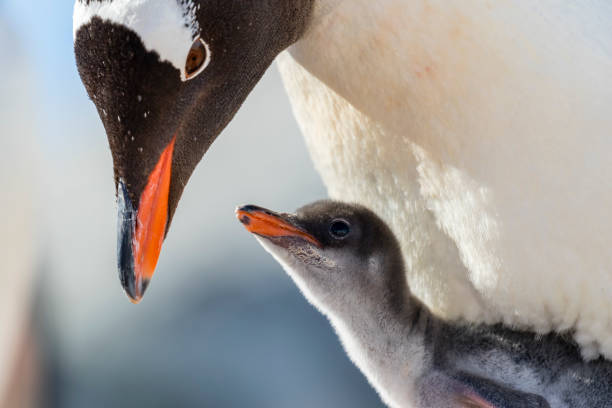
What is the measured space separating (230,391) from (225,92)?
4.81 feet

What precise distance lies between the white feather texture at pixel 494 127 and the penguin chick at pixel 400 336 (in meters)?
0.05

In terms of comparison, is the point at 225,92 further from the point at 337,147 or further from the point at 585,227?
the point at 585,227

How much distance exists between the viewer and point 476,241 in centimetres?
78

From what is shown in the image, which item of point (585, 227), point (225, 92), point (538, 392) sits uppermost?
point (225, 92)

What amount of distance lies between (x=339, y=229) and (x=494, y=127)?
302 mm

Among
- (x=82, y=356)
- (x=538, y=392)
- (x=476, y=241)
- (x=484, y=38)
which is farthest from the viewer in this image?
(x=82, y=356)

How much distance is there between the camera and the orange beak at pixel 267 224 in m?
0.91

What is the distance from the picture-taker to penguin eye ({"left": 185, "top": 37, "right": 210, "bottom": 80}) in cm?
60

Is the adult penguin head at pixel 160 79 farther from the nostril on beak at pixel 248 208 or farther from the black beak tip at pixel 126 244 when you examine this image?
the nostril on beak at pixel 248 208

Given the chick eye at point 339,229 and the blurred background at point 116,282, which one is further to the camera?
the blurred background at point 116,282

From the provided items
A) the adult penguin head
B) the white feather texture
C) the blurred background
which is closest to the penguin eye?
the adult penguin head

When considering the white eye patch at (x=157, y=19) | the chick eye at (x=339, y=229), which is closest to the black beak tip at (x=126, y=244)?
the white eye patch at (x=157, y=19)

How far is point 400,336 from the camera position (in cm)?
96

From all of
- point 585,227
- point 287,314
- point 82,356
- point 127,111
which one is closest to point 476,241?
point 585,227
